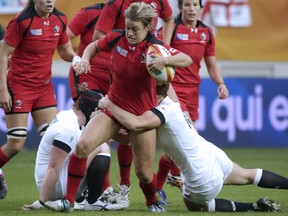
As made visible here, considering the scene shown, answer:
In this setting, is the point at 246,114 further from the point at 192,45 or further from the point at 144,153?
the point at 144,153

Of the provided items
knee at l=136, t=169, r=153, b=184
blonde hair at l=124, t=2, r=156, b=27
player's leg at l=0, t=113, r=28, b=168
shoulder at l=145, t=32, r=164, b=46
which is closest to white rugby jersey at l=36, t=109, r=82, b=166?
knee at l=136, t=169, r=153, b=184

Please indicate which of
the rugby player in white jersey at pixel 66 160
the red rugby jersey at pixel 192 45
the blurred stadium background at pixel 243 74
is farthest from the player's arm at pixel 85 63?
the blurred stadium background at pixel 243 74

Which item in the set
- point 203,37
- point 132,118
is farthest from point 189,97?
point 132,118

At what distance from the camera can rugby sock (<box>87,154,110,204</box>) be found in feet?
25.2

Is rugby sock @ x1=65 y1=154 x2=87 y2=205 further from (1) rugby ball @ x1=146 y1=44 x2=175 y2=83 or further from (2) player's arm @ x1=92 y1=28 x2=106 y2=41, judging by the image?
(2) player's arm @ x1=92 y1=28 x2=106 y2=41

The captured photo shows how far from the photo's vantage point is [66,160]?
7.86m

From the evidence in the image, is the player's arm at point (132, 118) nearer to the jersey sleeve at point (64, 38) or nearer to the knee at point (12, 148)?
the knee at point (12, 148)

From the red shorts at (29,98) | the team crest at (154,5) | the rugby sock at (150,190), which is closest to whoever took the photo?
the rugby sock at (150,190)

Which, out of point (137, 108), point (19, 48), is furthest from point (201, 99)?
point (137, 108)

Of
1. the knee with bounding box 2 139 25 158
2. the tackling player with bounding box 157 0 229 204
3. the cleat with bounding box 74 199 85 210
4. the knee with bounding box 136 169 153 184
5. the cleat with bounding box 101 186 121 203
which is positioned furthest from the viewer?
the tackling player with bounding box 157 0 229 204

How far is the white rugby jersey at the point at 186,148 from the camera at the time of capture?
23.7ft

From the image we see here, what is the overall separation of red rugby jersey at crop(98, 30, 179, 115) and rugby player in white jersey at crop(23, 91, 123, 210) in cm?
41

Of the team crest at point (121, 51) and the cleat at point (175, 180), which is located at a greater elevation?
the team crest at point (121, 51)

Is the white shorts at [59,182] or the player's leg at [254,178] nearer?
the player's leg at [254,178]
